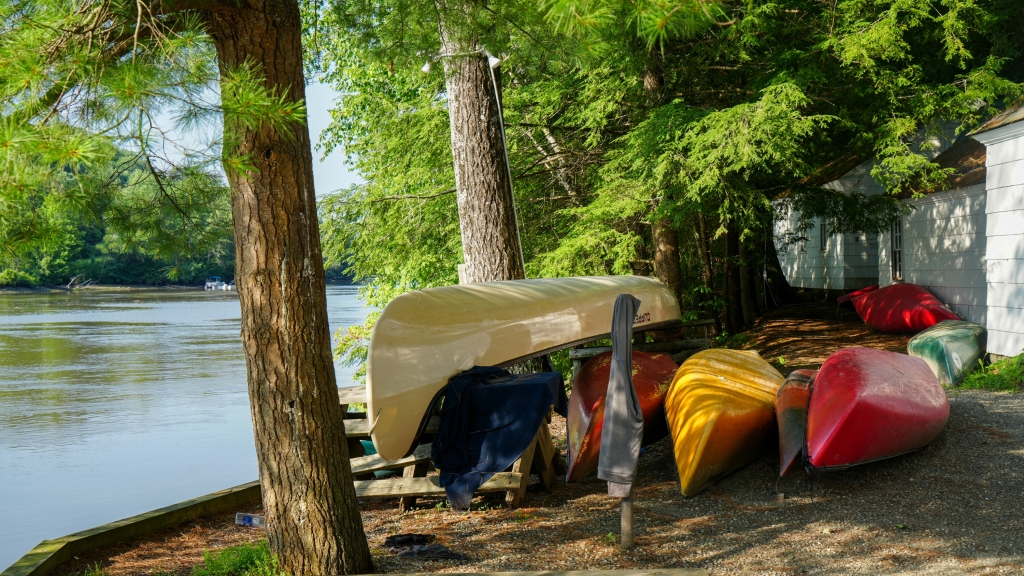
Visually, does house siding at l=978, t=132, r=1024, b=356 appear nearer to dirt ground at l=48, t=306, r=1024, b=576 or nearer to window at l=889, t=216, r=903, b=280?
dirt ground at l=48, t=306, r=1024, b=576

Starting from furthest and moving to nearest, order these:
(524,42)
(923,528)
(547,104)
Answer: (547,104) → (524,42) → (923,528)

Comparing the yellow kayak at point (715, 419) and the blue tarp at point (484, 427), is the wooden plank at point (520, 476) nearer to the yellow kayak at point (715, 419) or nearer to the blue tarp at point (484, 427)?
the blue tarp at point (484, 427)

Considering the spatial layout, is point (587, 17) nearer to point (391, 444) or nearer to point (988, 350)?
point (391, 444)

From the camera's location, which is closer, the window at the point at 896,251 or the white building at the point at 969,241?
the white building at the point at 969,241

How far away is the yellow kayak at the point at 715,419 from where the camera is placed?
17.0 ft

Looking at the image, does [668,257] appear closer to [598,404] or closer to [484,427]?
[598,404]

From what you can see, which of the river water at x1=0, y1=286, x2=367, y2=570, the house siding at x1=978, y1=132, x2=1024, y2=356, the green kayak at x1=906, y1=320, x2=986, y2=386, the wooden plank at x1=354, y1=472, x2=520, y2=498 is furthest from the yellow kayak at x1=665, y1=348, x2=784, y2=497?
the river water at x1=0, y1=286, x2=367, y2=570

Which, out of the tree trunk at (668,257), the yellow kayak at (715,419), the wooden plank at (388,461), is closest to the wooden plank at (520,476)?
the wooden plank at (388,461)

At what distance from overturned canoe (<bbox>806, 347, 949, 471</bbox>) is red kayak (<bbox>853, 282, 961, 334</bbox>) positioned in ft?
20.3

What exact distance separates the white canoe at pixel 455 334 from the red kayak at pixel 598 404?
43 cm

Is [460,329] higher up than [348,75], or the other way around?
[348,75]

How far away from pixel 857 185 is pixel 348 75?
34.5 feet

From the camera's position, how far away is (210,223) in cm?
464

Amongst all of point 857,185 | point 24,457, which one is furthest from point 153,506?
point 857,185
